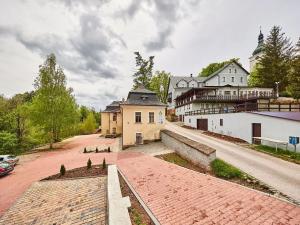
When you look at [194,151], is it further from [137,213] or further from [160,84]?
[160,84]

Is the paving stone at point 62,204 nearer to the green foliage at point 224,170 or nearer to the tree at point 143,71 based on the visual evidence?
the green foliage at point 224,170

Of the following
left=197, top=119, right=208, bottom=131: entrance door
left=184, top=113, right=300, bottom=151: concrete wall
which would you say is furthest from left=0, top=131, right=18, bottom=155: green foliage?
left=184, top=113, right=300, bottom=151: concrete wall

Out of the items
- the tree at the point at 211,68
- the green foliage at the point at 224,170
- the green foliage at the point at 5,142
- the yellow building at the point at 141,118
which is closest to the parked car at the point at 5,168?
the yellow building at the point at 141,118

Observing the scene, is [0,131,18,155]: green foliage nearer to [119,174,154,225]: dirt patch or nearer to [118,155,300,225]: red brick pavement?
[118,155,300,225]: red brick pavement

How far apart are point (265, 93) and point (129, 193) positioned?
127ft

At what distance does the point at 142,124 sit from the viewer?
2284 cm

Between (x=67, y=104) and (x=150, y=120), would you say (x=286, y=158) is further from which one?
(x=67, y=104)

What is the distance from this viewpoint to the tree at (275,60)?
132ft

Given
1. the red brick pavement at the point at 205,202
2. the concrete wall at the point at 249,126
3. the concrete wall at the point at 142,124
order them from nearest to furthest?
the red brick pavement at the point at 205,202 < the concrete wall at the point at 249,126 < the concrete wall at the point at 142,124

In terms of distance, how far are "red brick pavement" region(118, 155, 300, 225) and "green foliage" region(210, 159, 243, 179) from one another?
93 cm

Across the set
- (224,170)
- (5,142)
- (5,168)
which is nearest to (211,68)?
(224,170)

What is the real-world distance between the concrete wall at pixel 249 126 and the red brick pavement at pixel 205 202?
28.5 ft

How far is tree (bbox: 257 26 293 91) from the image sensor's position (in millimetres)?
40250

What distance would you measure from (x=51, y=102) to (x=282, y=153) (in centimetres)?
2827
